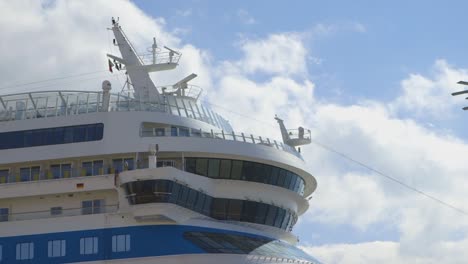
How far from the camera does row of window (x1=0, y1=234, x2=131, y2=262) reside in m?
46.2

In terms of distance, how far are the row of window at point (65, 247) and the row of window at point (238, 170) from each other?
5.10 m

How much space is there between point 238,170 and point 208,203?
246 centimetres

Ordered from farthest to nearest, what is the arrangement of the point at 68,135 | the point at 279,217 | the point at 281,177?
the point at 279,217, the point at 281,177, the point at 68,135

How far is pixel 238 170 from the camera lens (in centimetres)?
4975

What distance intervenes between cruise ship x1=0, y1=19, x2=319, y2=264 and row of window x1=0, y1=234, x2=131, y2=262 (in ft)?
0.15

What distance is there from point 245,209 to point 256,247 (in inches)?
103

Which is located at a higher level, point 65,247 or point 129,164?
point 129,164

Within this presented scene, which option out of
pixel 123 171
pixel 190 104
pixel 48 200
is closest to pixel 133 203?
pixel 123 171

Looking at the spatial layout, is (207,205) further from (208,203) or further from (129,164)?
(129,164)

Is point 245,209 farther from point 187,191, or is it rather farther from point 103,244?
point 103,244

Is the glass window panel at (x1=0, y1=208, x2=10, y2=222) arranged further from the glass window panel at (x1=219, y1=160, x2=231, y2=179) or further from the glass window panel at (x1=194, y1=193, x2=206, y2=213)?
the glass window panel at (x1=219, y1=160, x2=231, y2=179)

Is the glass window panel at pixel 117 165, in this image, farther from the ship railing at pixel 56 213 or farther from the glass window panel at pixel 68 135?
the glass window panel at pixel 68 135

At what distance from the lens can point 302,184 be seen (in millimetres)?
53688

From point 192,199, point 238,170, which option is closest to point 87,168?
point 192,199
